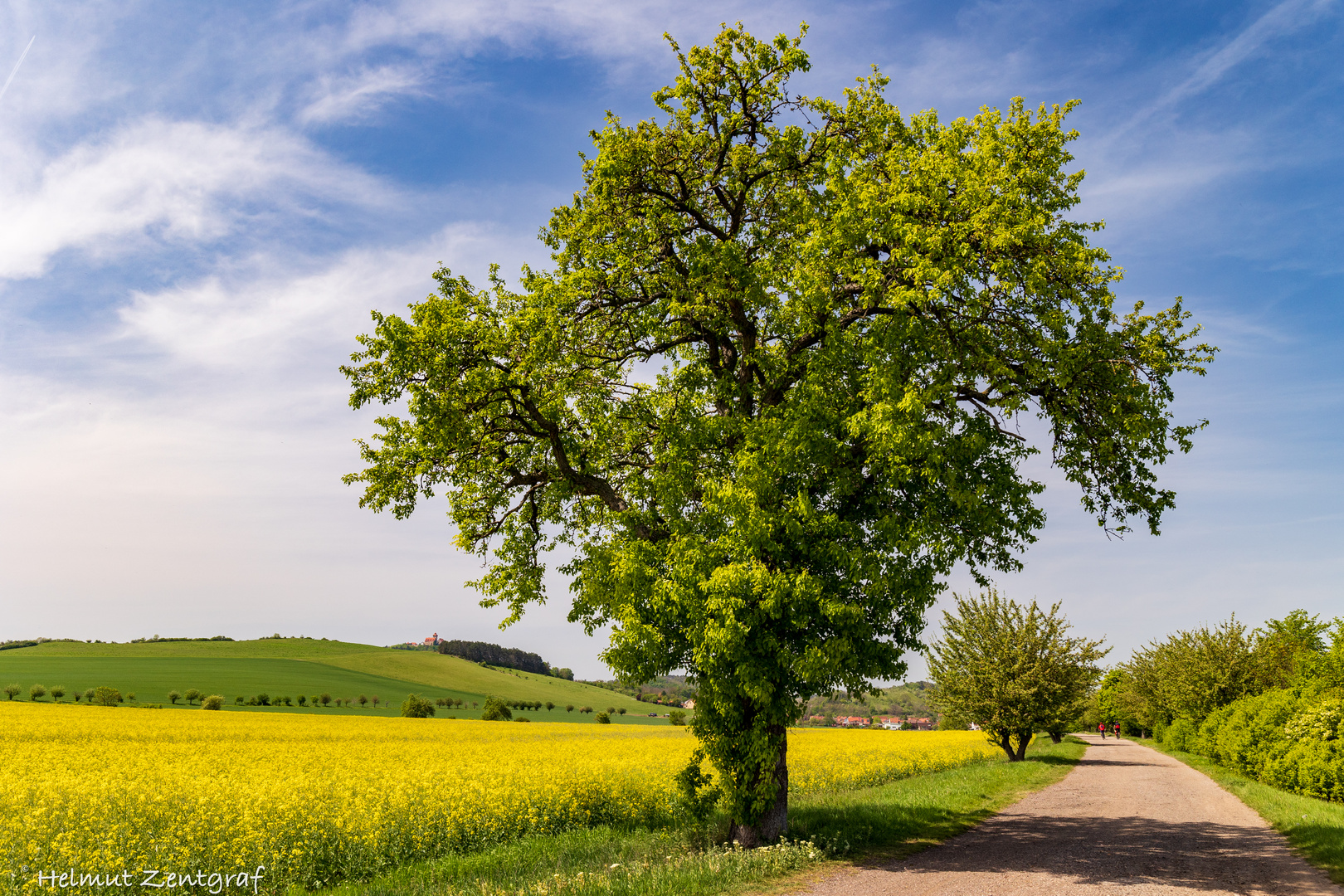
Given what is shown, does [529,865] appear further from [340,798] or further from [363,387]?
[363,387]

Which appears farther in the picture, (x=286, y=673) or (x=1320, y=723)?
(x=286, y=673)

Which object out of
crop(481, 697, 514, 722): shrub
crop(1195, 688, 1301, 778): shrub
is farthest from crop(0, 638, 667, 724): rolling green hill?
crop(1195, 688, 1301, 778): shrub

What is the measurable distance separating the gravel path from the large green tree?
3.28 m

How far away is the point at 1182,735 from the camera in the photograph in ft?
148

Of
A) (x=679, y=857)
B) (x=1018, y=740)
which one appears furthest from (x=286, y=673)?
(x=679, y=857)

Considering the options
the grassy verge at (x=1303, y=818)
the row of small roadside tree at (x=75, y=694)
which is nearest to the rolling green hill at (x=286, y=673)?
the row of small roadside tree at (x=75, y=694)

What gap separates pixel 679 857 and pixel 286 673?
87089 millimetres

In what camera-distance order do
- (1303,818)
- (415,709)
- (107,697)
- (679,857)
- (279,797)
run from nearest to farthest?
(679,857) → (279,797) → (1303,818) → (107,697) → (415,709)

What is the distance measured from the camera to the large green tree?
44.2 ft

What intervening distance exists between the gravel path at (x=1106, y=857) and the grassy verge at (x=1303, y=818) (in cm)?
30

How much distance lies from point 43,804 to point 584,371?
12.8 m

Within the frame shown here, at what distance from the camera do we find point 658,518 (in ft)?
53.2

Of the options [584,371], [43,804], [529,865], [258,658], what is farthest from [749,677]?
[258,658]

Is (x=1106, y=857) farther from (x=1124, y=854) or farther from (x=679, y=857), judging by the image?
(x=679, y=857)
